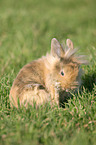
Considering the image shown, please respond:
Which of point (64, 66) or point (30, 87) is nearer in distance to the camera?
point (30, 87)

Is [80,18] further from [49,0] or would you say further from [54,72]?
[54,72]

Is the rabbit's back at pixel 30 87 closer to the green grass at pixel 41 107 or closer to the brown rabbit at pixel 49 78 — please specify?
the brown rabbit at pixel 49 78

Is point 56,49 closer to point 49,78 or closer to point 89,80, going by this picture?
point 49,78

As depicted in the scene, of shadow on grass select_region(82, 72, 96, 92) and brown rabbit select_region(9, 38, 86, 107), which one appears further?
shadow on grass select_region(82, 72, 96, 92)

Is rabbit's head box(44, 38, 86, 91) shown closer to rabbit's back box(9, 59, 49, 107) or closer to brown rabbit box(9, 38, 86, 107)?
brown rabbit box(9, 38, 86, 107)

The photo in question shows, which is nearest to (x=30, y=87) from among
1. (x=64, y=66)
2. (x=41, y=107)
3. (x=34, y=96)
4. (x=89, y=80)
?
(x=34, y=96)

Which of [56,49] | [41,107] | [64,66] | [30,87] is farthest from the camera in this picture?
[56,49]

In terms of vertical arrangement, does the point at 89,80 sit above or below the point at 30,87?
above

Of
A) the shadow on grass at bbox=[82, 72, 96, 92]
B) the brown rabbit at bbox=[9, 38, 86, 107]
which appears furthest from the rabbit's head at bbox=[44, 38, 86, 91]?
the shadow on grass at bbox=[82, 72, 96, 92]
